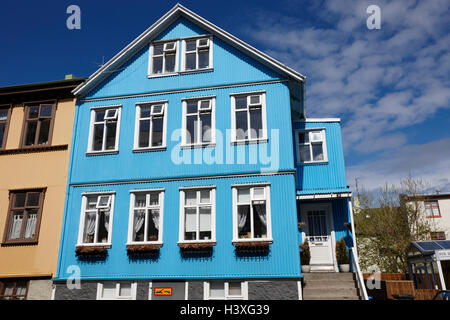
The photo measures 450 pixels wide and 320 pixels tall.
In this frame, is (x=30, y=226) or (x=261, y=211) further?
(x=30, y=226)

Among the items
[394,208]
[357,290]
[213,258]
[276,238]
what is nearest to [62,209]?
[213,258]

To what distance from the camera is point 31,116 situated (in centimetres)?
1752

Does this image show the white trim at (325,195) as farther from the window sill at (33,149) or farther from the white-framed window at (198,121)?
the window sill at (33,149)

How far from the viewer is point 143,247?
14047 millimetres

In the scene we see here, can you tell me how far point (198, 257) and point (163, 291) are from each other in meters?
1.88

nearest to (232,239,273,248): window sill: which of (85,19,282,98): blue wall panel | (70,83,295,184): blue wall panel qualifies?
(70,83,295,184): blue wall panel

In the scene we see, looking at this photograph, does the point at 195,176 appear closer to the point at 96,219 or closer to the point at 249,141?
the point at 249,141

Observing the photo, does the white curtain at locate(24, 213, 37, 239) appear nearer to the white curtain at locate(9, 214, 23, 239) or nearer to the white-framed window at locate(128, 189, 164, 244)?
the white curtain at locate(9, 214, 23, 239)

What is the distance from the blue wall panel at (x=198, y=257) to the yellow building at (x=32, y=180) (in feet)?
3.25

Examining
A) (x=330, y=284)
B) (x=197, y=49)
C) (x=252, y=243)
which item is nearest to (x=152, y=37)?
(x=197, y=49)

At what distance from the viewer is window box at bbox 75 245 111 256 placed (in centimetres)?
1445

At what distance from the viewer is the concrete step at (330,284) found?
13.6 meters

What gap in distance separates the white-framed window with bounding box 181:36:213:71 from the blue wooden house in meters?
0.05

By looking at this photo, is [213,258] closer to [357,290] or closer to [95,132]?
[357,290]
